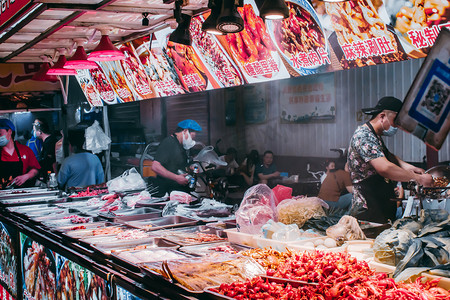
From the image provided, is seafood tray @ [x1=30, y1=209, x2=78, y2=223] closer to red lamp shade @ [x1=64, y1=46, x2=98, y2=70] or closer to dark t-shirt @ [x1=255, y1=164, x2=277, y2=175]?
red lamp shade @ [x1=64, y1=46, x2=98, y2=70]

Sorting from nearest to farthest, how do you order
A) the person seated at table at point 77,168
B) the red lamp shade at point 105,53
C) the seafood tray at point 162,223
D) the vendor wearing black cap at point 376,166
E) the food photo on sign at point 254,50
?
the vendor wearing black cap at point 376,166, the seafood tray at point 162,223, the food photo on sign at point 254,50, the red lamp shade at point 105,53, the person seated at table at point 77,168

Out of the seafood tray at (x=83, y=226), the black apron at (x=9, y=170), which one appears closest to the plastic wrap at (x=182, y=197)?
the seafood tray at (x=83, y=226)

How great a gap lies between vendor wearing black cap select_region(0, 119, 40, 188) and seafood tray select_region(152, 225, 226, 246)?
19.7 ft

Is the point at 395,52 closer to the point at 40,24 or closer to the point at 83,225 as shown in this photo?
the point at 83,225

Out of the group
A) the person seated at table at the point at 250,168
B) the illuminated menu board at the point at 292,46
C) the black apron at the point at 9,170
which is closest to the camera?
the illuminated menu board at the point at 292,46

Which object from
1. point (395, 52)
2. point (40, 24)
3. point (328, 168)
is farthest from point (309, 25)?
point (40, 24)

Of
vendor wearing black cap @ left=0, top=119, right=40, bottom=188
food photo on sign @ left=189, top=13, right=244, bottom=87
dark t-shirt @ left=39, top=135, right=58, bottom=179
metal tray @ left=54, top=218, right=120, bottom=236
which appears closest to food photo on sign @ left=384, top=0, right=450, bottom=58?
food photo on sign @ left=189, top=13, right=244, bottom=87

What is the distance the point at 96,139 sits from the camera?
9.33 metres

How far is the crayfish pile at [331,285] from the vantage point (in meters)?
2.14

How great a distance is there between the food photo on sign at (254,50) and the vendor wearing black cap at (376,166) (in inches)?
35.6

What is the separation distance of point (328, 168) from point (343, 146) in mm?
297

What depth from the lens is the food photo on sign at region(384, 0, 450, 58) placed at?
316 centimetres

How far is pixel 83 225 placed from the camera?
4.66m

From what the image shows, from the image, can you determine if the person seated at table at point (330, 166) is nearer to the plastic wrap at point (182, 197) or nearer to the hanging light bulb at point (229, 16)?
the plastic wrap at point (182, 197)
